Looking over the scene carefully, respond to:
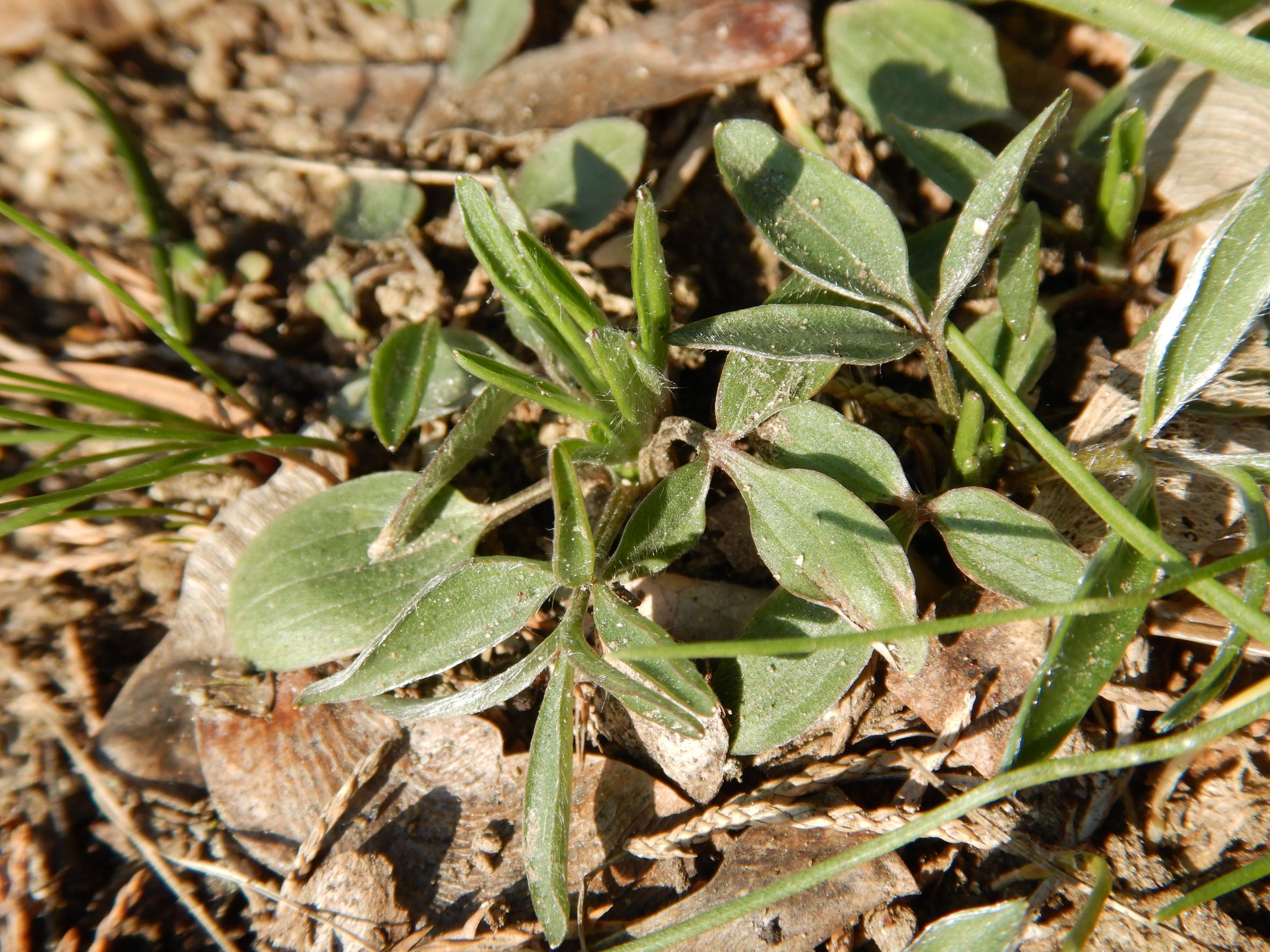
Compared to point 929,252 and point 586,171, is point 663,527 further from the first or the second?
point 586,171

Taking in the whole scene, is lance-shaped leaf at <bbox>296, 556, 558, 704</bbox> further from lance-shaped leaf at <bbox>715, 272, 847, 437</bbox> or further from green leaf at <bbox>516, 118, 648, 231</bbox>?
green leaf at <bbox>516, 118, 648, 231</bbox>

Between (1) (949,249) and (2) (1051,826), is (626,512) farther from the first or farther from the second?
(2) (1051,826)

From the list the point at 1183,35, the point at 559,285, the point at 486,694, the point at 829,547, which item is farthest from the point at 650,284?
the point at 1183,35

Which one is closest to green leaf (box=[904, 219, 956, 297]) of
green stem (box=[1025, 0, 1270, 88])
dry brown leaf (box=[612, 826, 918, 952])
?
green stem (box=[1025, 0, 1270, 88])

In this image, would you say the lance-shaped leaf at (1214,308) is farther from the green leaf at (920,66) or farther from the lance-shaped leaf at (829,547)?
the green leaf at (920,66)

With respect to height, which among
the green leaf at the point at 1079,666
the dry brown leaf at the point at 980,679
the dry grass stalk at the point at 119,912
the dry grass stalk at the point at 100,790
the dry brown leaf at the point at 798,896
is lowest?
the dry grass stalk at the point at 119,912

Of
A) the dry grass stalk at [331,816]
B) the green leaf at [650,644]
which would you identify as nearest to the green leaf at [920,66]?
the green leaf at [650,644]

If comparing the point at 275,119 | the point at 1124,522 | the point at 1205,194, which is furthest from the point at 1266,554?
the point at 275,119
